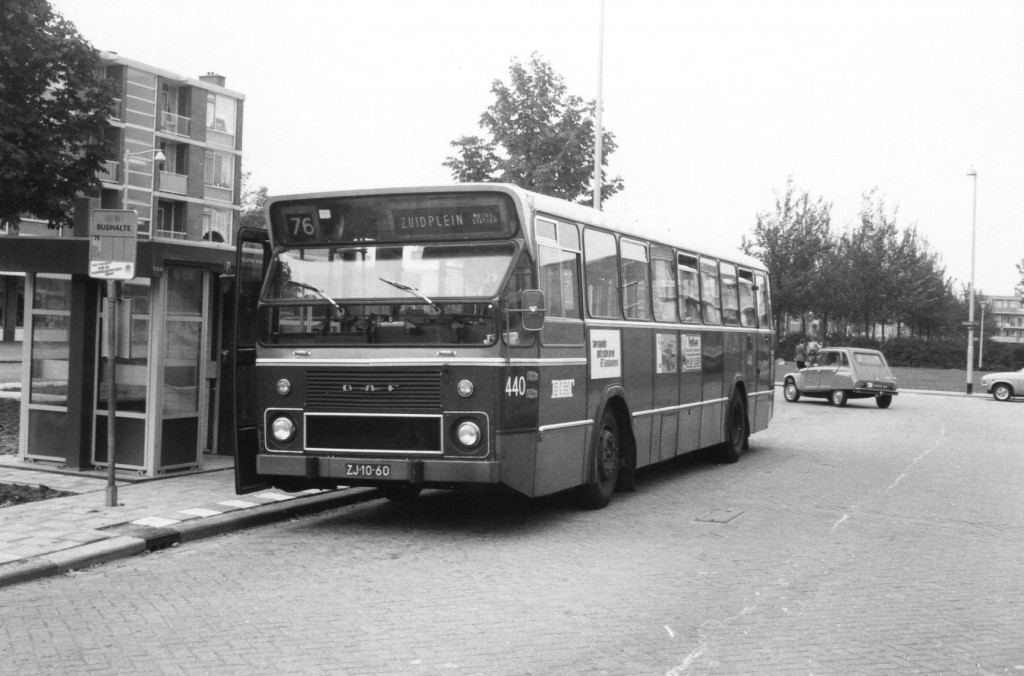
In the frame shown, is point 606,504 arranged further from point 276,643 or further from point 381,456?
point 276,643

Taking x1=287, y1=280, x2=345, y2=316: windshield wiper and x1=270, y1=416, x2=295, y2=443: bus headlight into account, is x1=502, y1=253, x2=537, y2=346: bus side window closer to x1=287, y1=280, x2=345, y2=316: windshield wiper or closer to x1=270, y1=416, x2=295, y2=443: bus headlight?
x1=287, y1=280, x2=345, y2=316: windshield wiper

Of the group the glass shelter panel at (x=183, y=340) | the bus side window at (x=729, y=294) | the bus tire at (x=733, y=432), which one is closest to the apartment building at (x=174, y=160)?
the bus side window at (x=729, y=294)

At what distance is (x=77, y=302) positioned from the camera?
11906 millimetres

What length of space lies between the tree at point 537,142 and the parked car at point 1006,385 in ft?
62.1

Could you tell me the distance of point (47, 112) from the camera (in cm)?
2045

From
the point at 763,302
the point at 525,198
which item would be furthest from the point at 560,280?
the point at 763,302

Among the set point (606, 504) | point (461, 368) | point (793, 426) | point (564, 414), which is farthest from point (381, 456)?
point (793, 426)

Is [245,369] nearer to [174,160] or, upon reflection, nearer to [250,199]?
[174,160]

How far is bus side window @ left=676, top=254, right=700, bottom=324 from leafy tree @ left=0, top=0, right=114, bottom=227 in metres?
12.3

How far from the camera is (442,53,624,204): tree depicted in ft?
88.5

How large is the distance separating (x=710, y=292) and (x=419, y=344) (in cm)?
681

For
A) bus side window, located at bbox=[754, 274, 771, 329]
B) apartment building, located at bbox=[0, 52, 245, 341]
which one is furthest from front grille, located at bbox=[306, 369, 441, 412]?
apartment building, located at bbox=[0, 52, 245, 341]

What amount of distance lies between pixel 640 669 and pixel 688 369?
27.5ft

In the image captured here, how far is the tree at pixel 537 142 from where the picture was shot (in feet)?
88.5
